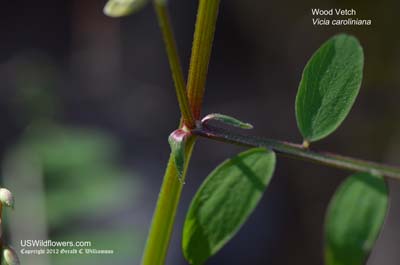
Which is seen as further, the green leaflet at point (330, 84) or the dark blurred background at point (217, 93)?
the dark blurred background at point (217, 93)

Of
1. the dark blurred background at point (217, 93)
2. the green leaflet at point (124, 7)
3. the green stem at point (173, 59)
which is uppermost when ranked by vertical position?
the green leaflet at point (124, 7)

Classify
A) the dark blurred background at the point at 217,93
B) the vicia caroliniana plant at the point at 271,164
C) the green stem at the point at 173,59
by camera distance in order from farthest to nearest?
the dark blurred background at the point at 217,93 < the vicia caroliniana plant at the point at 271,164 < the green stem at the point at 173,59

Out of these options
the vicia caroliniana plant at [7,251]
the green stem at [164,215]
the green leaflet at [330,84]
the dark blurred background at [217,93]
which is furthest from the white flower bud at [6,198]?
the dark blurred background at [217,93]

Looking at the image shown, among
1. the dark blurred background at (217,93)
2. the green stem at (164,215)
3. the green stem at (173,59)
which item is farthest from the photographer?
the dark blurred background at (217,93)

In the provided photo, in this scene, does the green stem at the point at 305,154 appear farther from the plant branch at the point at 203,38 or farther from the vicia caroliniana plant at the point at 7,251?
the vicia caroliniana plant at the point at 7,251

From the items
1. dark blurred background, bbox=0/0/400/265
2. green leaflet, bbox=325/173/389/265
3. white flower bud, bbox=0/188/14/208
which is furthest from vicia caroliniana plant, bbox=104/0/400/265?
dark blurred background, bbox=0/0/400/265

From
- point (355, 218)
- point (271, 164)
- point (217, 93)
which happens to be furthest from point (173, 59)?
point (217, 93)

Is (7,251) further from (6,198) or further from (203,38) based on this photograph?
(203,38)
